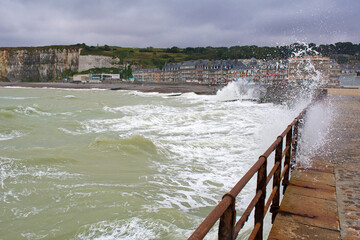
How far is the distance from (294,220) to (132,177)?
4222 mm

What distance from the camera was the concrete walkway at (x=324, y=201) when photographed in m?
2.80

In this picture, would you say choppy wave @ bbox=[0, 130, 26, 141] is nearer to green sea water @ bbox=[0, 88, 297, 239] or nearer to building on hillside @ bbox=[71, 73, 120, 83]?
green sea water @ bbox=[0, 88, 297, 239]

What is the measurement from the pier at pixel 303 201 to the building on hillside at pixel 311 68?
174 feet

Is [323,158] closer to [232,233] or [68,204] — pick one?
[232,233]

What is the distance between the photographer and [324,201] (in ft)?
11.4

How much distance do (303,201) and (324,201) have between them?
242 mm

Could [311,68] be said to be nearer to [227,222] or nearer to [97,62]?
[227,222]

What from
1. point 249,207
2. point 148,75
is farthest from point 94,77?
point 249,207

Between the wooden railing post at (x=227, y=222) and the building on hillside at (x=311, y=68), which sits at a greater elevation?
the building on hillside at (x=311, y=68)

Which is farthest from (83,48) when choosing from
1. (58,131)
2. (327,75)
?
(58,131)

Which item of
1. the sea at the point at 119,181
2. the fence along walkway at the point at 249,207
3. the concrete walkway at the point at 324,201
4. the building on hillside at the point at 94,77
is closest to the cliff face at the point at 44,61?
the building on hillside at the point at 94,77

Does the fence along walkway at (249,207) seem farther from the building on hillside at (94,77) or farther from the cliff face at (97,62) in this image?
the cliff face at (97,62)

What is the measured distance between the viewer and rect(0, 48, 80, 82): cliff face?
439 ft

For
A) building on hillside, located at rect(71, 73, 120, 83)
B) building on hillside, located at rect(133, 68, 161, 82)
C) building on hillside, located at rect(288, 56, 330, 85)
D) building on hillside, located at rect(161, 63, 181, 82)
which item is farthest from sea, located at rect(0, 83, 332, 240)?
building on hillside, located at rect(71, 73, 120, 83)
